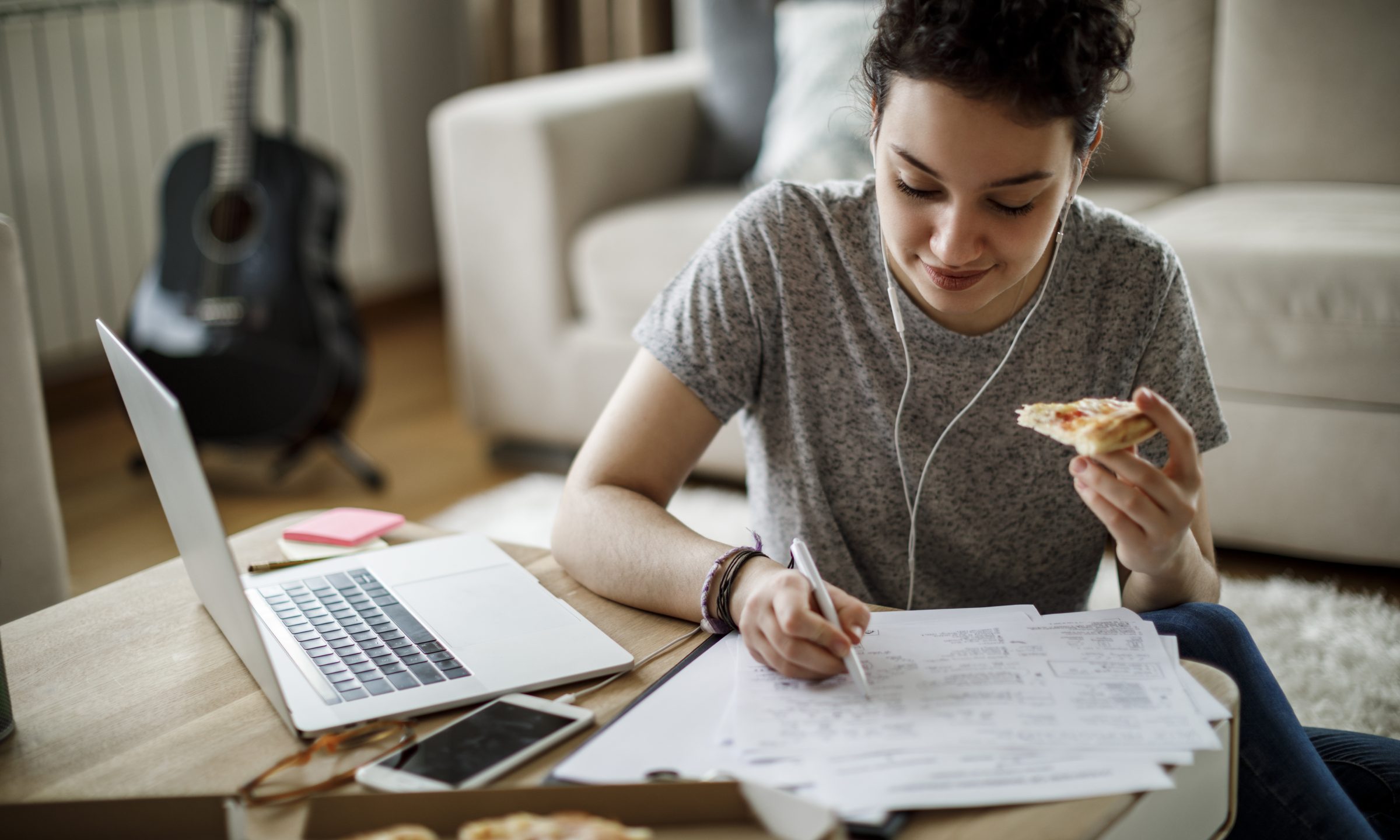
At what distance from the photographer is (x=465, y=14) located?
389 cm

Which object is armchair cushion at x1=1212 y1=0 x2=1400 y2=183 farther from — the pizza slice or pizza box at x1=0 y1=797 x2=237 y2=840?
pizza box at x1=0 y1=797 x2=237 y2=840

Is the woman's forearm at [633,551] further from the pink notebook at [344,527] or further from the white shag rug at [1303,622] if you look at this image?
the white shag rug at [1303,622]

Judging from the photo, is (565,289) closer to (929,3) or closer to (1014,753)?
(929,3)

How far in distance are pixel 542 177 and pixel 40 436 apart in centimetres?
132

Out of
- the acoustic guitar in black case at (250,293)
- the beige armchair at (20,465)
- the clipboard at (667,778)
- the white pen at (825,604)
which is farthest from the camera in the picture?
the acoustic guitar in black case at (250,293)

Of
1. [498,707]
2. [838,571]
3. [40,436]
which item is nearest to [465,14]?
[40,436]

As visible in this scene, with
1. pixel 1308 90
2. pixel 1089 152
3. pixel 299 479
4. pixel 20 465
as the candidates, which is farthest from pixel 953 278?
pixel 299 479

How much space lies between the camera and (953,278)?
1006mm

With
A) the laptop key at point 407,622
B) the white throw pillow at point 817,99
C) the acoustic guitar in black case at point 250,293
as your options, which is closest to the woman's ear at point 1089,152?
the laptop key at point 407,622

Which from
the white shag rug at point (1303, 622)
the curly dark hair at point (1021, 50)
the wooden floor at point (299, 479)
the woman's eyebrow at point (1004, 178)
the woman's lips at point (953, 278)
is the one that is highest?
the curly dark hair at point (1021, 50)

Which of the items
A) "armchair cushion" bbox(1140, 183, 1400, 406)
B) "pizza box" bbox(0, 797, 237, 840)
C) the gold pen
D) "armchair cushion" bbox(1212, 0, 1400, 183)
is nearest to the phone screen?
"pizza box" bbox(0, 797, 237, 840)

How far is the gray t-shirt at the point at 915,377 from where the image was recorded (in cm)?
111

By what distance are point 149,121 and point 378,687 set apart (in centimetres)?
267

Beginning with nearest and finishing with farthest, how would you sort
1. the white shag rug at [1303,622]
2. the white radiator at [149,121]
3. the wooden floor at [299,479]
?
the white shag rug at [1303,622]
the wooden floor at [299,479]
the white radiator at [149,121]
